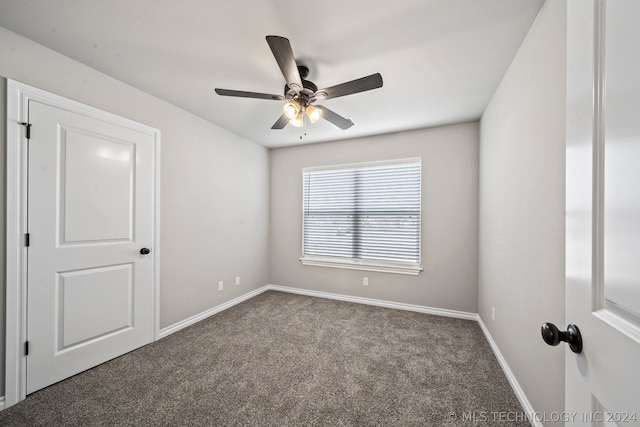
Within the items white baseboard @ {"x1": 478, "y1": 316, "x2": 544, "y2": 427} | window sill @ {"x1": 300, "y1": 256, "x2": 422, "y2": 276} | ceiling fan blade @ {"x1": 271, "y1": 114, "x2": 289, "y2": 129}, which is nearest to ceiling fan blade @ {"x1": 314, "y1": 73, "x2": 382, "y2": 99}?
ceiling fan blade @ {"x1": 271, "y1": 114, "x2": 289, "y2": 129}

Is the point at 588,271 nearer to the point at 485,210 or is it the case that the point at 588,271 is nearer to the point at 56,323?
the point at 485,210

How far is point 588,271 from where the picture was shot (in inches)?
22.6

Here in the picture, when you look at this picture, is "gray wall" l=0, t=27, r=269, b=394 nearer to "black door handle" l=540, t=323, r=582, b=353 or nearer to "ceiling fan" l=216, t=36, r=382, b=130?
"ceiling fan" l=216, t=36, r=382, b=130

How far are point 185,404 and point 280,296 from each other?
2200 mm

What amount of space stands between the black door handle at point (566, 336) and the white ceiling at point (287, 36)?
1669 mm

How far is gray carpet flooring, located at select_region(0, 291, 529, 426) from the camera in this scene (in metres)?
1.54

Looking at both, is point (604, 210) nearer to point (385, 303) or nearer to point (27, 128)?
point (27, 128)

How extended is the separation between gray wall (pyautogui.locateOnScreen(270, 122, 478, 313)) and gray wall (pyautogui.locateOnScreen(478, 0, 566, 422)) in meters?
0.73

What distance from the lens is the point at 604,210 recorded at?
1.71 ft

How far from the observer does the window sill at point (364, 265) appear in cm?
329

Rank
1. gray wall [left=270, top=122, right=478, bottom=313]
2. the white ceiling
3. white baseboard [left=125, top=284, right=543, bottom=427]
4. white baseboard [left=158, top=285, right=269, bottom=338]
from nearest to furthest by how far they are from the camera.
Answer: the white ceiling
white baseboard [left=125, top=284, right=543, bottom=427]
white baseboard [left=158, top=285, right=269, bottom=338]
gray wall [left=270, top=122, right=478, bottom=313]

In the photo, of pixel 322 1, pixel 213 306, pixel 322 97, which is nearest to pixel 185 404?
pixel 213 306

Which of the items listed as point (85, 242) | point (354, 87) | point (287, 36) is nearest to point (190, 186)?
point (85, 242)

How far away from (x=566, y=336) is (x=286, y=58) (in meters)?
1.73
